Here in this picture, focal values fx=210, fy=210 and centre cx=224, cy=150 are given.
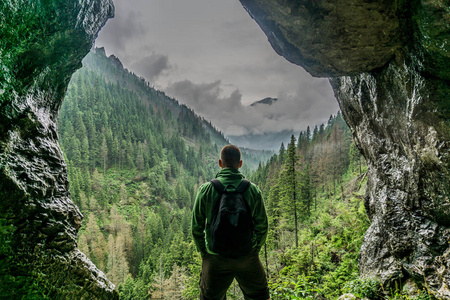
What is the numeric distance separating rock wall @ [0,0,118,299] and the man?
97.6 inches

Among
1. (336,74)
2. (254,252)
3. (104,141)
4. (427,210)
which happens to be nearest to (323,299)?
(427,210)

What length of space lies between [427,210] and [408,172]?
107cm

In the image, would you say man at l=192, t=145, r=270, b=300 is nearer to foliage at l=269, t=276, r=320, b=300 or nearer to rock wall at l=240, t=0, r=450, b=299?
foliage at l=269, t=276, r=320, b=300

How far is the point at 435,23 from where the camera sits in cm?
402

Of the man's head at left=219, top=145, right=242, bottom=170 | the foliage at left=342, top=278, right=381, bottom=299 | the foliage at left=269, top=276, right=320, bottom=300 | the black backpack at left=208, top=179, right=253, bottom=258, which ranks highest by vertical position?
the man's head at left=219, top=145, right=242, bottom=170

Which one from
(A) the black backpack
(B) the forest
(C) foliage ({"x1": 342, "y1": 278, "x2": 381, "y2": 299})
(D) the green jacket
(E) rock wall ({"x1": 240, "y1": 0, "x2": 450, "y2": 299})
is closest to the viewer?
(A) the black backpack

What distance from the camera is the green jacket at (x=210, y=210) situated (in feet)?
10.7

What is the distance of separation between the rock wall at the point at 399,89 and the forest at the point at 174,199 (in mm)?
1929

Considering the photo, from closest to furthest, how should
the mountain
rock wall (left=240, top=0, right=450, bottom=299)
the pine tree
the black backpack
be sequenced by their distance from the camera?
the black backpack → rock wall (left=240, top=0, right=450, bottom=299) → the pine tree → the mountain

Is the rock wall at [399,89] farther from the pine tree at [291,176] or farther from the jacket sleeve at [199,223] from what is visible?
the pine tree at [291,176]

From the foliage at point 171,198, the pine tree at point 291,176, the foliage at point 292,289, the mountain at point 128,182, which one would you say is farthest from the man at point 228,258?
the mountain at point 128,182

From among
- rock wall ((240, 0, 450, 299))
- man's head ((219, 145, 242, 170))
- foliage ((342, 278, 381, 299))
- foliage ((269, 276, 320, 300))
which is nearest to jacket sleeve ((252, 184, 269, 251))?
man's head ((219, 145, 242, 170))

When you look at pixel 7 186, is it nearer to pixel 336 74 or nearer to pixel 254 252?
pixel 254 252

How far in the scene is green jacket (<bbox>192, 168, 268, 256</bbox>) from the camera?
3262 mm
